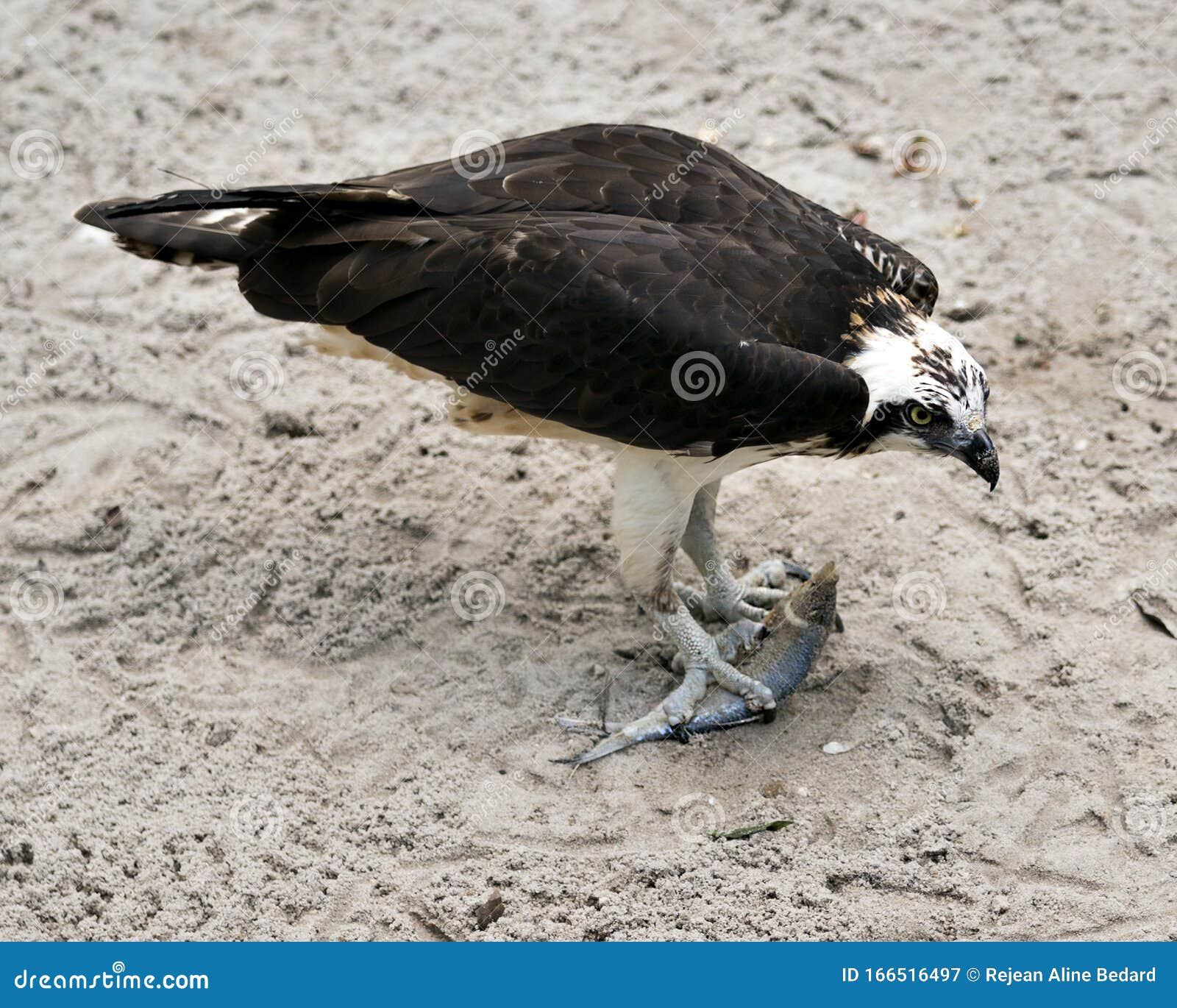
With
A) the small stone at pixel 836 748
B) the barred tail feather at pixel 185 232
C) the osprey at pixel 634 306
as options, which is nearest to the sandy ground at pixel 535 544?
the small stone at pixel 836 748

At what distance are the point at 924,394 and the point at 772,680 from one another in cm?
122

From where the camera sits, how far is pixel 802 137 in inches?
279

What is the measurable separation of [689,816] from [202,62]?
5777 millimetres

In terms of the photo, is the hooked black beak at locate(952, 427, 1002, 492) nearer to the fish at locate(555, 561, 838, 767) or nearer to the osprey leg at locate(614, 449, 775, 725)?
the fish at locate(555, 561, 838, 767)

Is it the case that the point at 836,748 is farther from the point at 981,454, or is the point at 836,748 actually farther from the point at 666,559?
the point at 981,454

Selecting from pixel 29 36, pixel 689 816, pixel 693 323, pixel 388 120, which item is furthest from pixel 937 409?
pixel 29 36

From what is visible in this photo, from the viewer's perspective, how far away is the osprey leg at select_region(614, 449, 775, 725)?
4648mm

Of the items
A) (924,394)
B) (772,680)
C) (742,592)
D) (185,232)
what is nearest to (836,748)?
(772,680)

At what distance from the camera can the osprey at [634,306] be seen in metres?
4.23

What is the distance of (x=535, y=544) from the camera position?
551cm

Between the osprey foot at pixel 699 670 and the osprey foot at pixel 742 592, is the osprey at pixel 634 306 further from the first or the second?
the osprey foot at pixel 742 592

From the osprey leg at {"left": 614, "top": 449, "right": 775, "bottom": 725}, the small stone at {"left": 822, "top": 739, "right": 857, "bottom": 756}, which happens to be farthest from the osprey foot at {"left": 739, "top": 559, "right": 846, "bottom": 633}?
the small stone at {"left": 822, "top": 739, "right": 857, "bottom": 756}

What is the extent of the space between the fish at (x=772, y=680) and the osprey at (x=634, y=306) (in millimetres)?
67

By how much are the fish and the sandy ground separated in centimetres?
9
